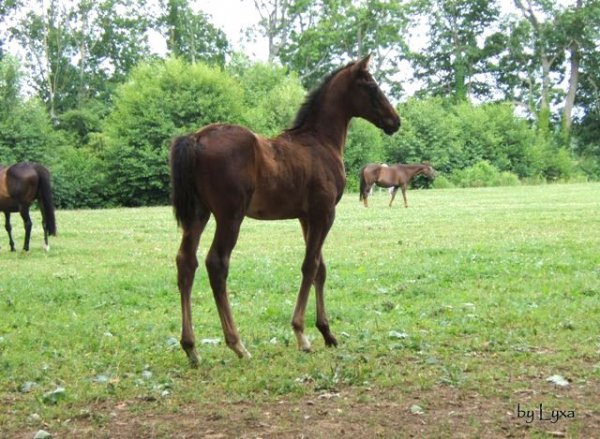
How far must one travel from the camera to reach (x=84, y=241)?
17.5 meters

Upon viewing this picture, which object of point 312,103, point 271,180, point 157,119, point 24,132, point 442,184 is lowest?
point 442,184

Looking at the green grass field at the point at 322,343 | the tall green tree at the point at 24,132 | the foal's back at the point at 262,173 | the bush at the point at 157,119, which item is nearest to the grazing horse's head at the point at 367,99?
the foal's back at the point at 262,173

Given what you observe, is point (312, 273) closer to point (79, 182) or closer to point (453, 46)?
point (79, 182)

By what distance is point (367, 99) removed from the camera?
7285mm

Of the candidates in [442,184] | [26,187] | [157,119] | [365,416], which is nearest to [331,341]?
[365,416]

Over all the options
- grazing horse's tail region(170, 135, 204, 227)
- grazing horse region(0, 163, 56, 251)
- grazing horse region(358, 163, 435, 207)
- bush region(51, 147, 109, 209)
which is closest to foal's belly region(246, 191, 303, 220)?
grazing horse's tail region(170, 135, 204, 227)

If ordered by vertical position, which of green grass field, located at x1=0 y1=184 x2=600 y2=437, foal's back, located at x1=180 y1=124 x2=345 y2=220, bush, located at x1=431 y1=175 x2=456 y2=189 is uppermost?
foal's back, located at x1=180 y1=124 x2=345 y2=220

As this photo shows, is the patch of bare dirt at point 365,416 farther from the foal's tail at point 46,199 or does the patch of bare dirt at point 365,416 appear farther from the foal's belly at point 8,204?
the foal's belly at point 8,204

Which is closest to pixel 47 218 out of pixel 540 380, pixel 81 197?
pixel 540 380

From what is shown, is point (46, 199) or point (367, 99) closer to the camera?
point (367, 99)

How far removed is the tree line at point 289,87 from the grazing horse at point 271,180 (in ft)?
101

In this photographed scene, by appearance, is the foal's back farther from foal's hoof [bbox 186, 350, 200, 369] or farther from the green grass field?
the green grass field

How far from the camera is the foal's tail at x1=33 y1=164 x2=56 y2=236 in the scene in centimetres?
1534

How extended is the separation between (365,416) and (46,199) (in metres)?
12.7
